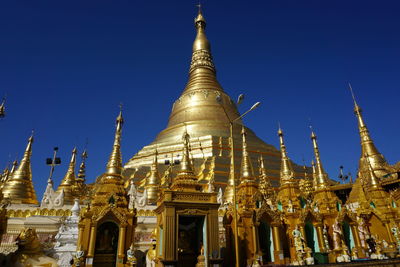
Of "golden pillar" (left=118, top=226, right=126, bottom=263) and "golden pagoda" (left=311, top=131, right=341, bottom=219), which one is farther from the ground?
"golden pagoda" (left=311, top=131, right=341, bottom=219)

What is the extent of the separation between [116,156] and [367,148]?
90.7 ft

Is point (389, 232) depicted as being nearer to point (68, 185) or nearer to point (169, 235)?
point (169, 235)

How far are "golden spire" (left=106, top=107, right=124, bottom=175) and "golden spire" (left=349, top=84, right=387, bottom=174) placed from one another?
23.4 m

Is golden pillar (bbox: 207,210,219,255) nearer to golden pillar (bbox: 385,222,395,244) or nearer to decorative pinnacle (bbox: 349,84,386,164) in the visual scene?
golden pillar (bbox: 385,222,395,244)

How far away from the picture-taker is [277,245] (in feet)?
44.1

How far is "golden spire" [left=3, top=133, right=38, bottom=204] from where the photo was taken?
19531 mm

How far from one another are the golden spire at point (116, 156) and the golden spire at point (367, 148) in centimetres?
2342

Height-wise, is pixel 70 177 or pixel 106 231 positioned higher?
pixel 70 177

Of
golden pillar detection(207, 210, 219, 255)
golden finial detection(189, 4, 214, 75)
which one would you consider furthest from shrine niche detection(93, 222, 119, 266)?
golden finial detection(189, 4, 214, 75)

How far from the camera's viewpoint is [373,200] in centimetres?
1998

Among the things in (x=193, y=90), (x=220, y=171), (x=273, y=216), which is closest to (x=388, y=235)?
(x=273, y=216)

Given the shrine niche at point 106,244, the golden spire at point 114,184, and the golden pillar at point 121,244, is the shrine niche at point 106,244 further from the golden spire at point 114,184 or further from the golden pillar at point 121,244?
the golden spire at point 114,184

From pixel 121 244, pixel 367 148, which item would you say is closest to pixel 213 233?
pixel 121 244

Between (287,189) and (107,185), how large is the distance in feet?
38.7
